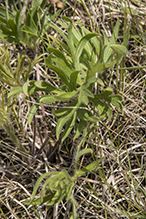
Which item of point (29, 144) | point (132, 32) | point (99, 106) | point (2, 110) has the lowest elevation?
point (29, 144)

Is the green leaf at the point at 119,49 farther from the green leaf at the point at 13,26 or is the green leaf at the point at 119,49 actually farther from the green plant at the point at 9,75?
the green leaf at the point at 13,26

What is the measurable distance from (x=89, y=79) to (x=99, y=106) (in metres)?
0.27

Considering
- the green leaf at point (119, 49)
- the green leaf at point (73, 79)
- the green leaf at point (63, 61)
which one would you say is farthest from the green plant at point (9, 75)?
the green leaf at point (119, 49)

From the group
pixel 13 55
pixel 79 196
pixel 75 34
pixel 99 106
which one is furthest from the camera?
pixel 13 55

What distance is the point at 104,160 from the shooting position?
7.11ft

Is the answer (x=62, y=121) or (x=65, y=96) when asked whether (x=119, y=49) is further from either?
(x=62, y=121)

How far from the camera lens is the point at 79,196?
2.08m

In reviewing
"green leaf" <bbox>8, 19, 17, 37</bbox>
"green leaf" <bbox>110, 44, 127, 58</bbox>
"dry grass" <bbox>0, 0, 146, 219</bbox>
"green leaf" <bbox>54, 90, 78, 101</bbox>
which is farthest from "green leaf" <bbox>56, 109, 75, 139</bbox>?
"green leaf" <bbox>8, 19, 17, 37</bbox>

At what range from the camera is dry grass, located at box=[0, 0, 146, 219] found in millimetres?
2031

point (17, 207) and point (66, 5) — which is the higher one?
point (66, 5)

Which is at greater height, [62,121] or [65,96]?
[65,96]

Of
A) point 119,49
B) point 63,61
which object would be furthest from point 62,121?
point 119,49

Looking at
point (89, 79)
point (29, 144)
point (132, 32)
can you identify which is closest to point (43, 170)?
point (29, 144)

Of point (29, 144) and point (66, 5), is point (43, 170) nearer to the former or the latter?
point (29, 144)
